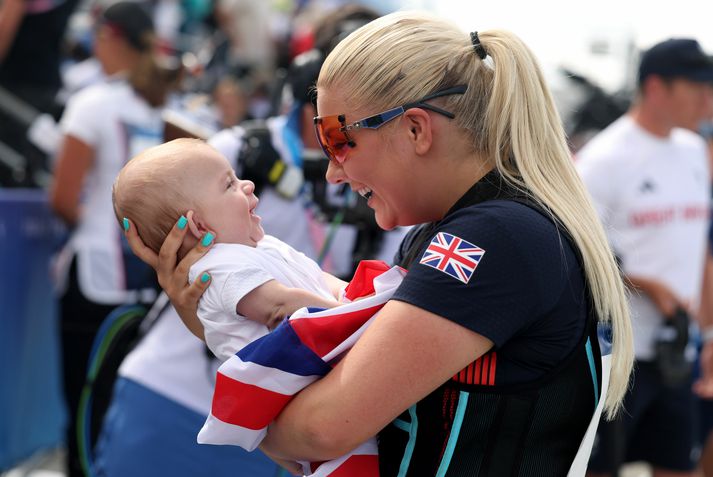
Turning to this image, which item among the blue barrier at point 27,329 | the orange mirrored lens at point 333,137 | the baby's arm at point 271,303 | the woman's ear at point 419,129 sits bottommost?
the blue barrier at point 27,329

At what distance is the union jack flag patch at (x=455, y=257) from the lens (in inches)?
70.4

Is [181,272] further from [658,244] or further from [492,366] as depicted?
[658,244]

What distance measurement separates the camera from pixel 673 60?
5090 millimetres

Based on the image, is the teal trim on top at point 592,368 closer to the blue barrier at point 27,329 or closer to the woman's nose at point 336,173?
the woman's nose at point 336,173

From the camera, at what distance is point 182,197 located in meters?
2.14

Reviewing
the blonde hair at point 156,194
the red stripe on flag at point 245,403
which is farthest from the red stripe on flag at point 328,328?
the blonde hair at point 156,194

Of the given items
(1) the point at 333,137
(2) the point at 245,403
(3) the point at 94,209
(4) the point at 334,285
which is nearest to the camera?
(2) the point at 245,403

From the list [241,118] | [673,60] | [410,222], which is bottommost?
[241,118]

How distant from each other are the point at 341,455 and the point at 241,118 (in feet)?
23.1

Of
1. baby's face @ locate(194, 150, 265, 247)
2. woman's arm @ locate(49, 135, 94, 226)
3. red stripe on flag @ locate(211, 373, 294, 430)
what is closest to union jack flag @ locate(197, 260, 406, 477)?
red stripe on flag @ locate(211, 373, 294, 430)

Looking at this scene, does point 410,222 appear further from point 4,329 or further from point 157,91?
point 4,329

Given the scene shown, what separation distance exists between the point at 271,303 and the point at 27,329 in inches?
146

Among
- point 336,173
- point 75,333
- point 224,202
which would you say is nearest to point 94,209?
point 75,333

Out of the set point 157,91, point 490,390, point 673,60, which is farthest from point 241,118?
point 490,390
